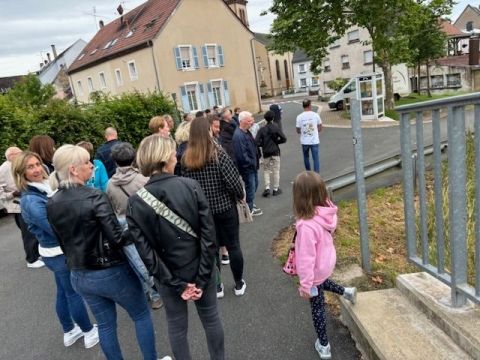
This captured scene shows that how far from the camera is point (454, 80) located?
36.2 meters

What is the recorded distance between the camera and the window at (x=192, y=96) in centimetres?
2803

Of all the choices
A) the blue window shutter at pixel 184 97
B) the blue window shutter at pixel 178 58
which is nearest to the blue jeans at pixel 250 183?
the blue window shutter at pixel 184 97

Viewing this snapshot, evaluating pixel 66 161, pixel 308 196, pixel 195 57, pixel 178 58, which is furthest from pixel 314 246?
pixel 195 57

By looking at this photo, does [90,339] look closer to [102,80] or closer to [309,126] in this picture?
[309,126]

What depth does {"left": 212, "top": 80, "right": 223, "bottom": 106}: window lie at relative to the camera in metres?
29.7

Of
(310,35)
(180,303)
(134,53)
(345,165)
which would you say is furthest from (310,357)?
(134,53)

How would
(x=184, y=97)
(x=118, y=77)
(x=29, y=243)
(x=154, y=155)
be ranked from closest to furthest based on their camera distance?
(x=154, y=155) → (x=29, y=243) → (x=184, y=97) → (x=118, y=77)

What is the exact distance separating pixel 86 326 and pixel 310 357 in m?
2.16

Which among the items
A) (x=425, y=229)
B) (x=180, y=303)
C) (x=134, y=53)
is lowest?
(x=180, y=303)

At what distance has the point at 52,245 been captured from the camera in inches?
126

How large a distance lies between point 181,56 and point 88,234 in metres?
26.5

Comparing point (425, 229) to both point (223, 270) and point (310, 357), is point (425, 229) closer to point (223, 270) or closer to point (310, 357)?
point (310, 357)

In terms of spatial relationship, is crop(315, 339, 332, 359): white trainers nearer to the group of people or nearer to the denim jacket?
the group of people

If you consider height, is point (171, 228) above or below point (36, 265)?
above
